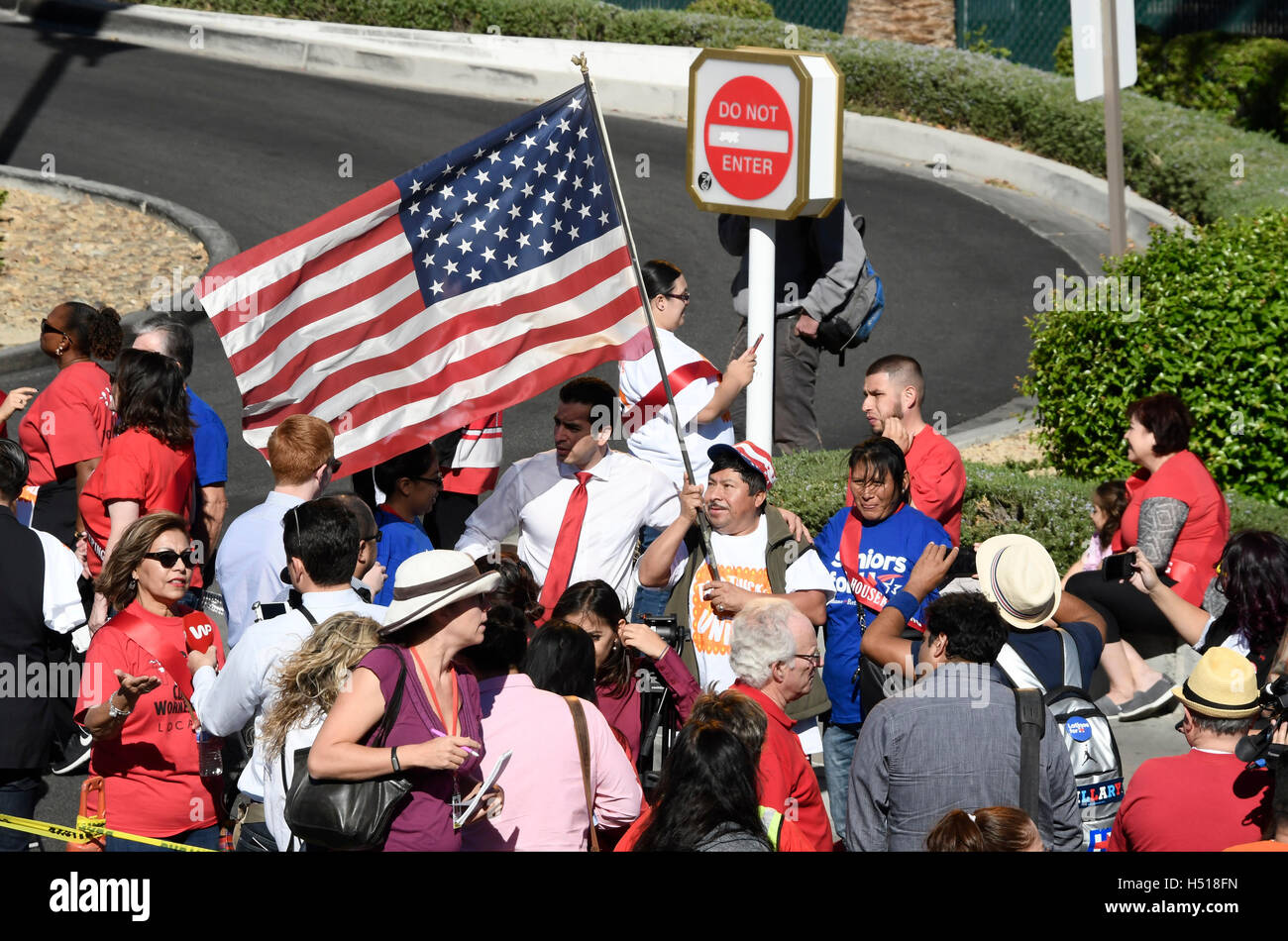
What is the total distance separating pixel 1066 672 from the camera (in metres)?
5.80

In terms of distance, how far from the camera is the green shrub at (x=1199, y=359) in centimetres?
934

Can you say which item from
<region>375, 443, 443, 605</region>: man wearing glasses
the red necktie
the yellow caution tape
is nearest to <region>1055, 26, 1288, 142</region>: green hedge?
the red necktie

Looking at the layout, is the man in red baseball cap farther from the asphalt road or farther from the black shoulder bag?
the asphalt road

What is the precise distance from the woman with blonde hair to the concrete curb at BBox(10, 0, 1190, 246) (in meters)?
14.5

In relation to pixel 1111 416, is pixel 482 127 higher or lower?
higher

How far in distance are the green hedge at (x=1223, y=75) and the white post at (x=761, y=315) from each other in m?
12.6

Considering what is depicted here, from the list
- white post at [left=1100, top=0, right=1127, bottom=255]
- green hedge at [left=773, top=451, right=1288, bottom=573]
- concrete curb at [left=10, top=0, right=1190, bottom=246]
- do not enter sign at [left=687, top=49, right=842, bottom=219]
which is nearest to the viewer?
do not enter sign at [left=687, top=49, right=842, bottom=219]

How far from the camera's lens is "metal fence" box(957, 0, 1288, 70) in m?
22.5

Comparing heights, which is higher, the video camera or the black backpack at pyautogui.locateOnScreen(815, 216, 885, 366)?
the black backpack at pyautogui.locateOnScreen(815, 216, 885, 366)

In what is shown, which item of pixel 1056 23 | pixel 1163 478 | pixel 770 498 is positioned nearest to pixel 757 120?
pixel 770 498

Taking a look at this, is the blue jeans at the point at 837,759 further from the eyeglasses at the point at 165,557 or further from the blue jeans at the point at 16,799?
the blue jeans at the point at 16,799

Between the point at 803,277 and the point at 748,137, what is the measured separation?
125 centimetres

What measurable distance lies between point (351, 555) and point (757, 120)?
4.02m
